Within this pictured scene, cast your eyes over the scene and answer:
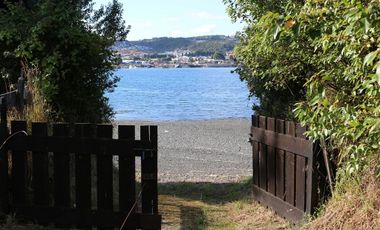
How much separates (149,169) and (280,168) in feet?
6.40

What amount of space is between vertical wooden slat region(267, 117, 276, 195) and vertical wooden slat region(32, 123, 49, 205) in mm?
2753

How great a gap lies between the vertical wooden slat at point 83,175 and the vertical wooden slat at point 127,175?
1.08 feet

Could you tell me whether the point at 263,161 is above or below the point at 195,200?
above

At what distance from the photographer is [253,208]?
7.05 m

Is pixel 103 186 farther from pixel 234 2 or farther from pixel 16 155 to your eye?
pixel 234 2

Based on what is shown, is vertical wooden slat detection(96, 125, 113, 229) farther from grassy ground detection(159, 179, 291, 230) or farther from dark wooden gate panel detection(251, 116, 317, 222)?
dark wooden gate panel detection(251, 116, 317, 222)

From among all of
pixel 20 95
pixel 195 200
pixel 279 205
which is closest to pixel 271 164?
pixel 279 205

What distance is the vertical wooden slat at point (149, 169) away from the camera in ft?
16.8

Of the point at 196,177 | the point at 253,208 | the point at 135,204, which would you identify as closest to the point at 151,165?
the point at 135,204

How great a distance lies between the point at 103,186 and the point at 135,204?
1.21 feet

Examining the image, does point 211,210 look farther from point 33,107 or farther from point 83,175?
point 33,107

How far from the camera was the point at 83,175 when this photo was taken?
209 inches

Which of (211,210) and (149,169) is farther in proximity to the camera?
(211,210)

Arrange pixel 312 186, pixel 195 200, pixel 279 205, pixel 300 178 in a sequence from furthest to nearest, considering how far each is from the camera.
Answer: pixel 195 200 < pixel 279 205 < pixel 300 178 < pixel 312 186
